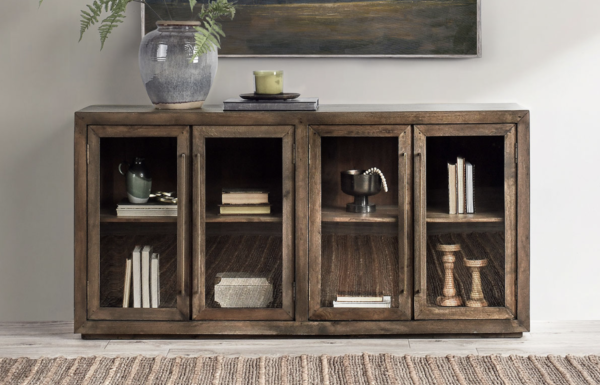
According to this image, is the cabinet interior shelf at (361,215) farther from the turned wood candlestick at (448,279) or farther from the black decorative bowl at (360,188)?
the turned wood candlestick at (448,279)

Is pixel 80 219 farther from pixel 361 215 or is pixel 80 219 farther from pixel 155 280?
pixel 361 215

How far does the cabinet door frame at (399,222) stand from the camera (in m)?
2.59

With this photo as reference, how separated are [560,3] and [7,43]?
2280mm

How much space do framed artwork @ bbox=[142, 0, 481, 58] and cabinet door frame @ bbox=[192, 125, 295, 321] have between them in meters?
0.48

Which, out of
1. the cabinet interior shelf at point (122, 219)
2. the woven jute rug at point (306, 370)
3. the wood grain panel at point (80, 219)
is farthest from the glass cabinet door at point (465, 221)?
the wood grain panel at point (80, 219)

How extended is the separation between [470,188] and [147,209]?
3.94ft

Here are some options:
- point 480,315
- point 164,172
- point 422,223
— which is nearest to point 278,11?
point 164,172

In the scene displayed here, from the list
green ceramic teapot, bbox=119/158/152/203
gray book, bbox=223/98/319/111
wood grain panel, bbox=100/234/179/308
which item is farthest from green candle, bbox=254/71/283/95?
→ wood grain panel, bbox=100/234/179/308

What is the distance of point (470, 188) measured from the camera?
2.61 meters

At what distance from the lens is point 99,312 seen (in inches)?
105

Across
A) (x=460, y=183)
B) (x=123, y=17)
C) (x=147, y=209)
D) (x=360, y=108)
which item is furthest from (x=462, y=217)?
(x=123, y=17)

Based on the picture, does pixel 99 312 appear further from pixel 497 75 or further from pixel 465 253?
pixel 497 75

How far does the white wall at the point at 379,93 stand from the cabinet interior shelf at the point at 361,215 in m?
0.56

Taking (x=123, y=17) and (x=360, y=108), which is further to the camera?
(x=123, y=17)
